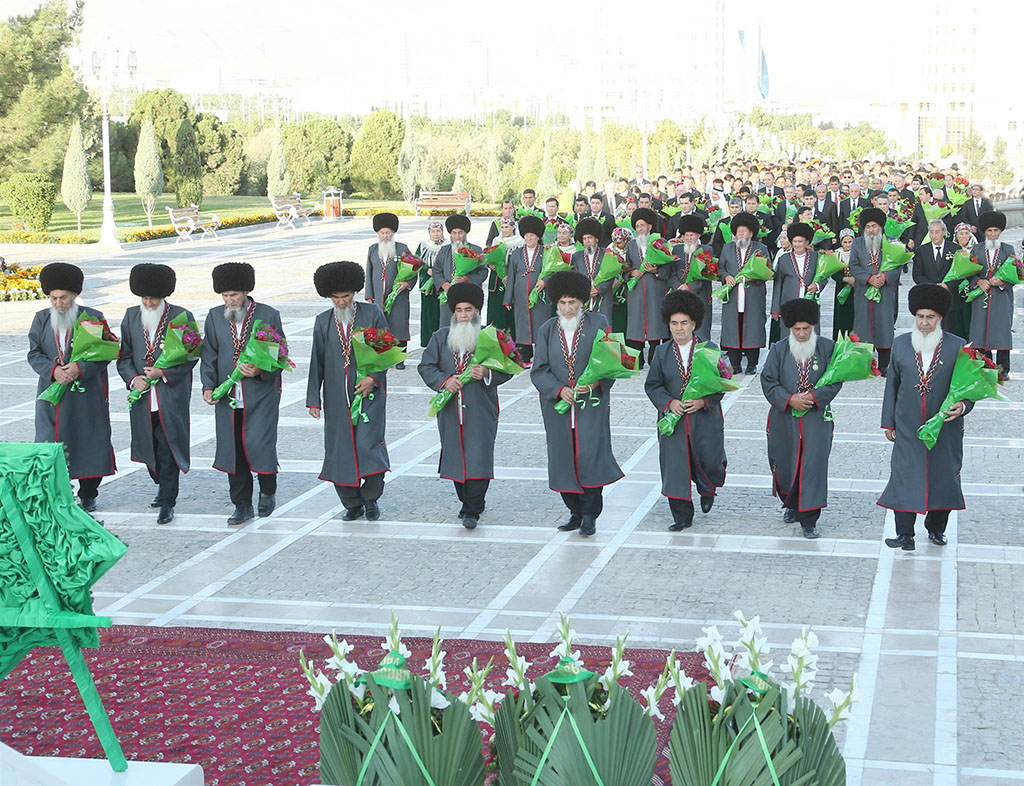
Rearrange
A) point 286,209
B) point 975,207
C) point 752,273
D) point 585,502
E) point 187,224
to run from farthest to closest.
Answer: point 286,209 < point 187,224 < point 975,207 < point 752,273 < point 585,502

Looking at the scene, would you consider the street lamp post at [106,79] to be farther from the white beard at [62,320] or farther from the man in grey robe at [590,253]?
the white beard at [62,320]

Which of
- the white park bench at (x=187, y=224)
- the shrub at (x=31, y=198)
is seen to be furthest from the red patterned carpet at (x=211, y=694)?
the shrub at (x=31, y=198)

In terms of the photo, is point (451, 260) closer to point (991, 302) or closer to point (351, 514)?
point (991, 302)

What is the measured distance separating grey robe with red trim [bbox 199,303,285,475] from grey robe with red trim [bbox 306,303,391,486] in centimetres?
30

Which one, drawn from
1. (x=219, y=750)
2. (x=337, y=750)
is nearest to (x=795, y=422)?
(x=219, y=750)

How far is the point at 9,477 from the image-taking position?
15.7ft

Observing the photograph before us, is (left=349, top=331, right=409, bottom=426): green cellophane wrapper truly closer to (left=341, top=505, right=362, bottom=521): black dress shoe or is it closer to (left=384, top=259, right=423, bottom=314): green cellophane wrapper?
(left=341, top=505, right=362, bottom=521): black dress shoe

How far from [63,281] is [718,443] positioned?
474cm

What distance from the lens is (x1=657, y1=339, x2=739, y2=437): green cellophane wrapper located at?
959 centimetres

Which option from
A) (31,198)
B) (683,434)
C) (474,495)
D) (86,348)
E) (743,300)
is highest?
(31,198)

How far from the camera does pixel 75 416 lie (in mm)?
10305

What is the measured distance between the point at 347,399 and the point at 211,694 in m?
3.63

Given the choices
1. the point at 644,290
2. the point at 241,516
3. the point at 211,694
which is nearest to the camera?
the point at 211,694

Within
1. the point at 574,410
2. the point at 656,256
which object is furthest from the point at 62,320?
the point at 656,256
